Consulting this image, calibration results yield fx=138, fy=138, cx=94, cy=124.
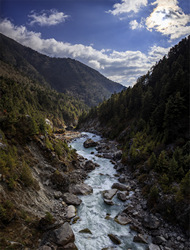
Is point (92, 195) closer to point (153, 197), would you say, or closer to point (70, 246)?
point (153, 197)

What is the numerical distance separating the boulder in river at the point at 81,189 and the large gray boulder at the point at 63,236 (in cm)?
731

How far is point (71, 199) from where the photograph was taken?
59.2ft

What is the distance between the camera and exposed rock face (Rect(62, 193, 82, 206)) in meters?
17.6

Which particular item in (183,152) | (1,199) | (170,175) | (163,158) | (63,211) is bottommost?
(63,211)

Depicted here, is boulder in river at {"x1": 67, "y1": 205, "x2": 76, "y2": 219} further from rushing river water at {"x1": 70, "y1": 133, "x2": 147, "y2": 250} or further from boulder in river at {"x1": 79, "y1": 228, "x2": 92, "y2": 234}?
boulder in river at {"x1": 79, "y1": 228, "x2": 92, "y2": 234}

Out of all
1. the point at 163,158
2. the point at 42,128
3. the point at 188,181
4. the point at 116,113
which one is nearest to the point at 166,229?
the point at 188,181

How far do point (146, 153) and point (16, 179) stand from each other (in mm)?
23382

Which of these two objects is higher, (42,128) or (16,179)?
(42,128)

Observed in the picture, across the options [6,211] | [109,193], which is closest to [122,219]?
[109,193]

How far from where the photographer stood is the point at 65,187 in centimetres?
1967

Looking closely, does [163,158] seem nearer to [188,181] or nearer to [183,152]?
[183,152]

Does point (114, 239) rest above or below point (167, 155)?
below

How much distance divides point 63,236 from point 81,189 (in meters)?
9.03

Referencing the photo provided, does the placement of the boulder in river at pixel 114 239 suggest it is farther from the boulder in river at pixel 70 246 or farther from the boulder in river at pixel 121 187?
the boulder in river at pixel 121 187
